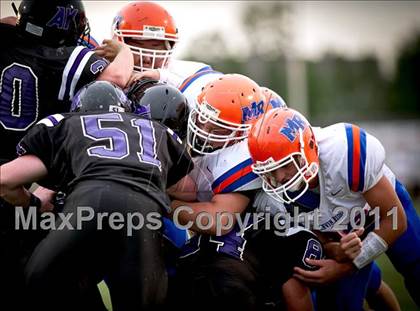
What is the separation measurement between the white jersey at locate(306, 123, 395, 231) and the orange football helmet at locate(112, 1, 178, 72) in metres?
1.23

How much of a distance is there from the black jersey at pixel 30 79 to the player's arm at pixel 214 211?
895 mm

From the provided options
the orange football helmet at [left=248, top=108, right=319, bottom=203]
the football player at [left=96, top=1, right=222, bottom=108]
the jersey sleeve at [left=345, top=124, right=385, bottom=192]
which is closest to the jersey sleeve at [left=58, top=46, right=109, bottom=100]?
the football player at [left=96, top=1, right=222, bottom=108]

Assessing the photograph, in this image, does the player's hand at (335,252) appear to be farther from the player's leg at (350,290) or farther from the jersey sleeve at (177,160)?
the jersey sleeve at (177,160)

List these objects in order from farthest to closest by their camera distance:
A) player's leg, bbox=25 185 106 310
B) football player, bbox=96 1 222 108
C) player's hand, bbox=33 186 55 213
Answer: football player, bbox=96 1 222 108 → player's hand, bbox=33 186 55 213 → player's leg, bbox=25 185 106 310

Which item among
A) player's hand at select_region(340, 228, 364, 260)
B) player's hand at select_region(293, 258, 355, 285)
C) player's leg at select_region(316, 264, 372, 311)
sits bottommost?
player's leg at select_region(316, 264, 372, 311)

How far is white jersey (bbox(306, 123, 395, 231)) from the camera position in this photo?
12.8 feet

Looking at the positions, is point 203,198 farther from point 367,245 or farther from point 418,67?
point 418,67

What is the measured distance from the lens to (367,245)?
Result: 3979mm

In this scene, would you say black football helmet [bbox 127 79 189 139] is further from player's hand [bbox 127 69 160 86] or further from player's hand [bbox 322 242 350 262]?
player's hand [bbox 322 242 350 262]

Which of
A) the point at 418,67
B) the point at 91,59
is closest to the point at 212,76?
the point at 91,59

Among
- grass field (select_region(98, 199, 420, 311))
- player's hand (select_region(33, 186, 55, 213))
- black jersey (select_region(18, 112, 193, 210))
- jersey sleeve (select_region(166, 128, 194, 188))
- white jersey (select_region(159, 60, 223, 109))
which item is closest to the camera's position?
black jersey (select_region(18, 112, 193, 210))

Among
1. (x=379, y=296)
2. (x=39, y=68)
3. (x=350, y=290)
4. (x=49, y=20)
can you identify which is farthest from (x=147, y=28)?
(x=379, y=296)

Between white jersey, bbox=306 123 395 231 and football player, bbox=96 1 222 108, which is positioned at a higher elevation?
football player, bbox=96 1 222 108

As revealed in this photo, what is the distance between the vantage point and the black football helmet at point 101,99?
367cm
